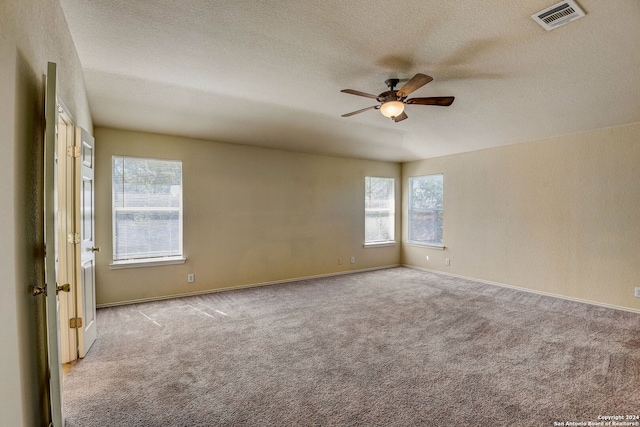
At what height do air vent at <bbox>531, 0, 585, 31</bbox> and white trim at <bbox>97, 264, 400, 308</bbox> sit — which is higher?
air vent at <bbox>531, 0, 585, 31</bbox>

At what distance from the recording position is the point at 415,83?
263 centimetres

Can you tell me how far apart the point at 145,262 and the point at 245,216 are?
1.59 metres

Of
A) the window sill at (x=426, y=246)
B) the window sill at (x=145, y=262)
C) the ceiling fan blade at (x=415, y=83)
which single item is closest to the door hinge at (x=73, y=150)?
the window sill at (x=145, y=262)

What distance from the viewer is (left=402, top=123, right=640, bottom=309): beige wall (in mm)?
4070

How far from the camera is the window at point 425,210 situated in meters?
6.42

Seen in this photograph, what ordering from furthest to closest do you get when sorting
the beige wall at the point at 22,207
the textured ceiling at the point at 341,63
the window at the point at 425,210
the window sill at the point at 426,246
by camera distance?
the window at the point at 425,210 → the window sill at the point at 426,246 → the textured ceiling at the point at 341,63 → the beige wall at the point at 22,207

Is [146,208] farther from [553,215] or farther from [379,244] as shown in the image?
[553,215]

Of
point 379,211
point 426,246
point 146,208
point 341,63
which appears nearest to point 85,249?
point 146,208

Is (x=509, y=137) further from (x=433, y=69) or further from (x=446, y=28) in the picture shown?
(x=446, y=28)

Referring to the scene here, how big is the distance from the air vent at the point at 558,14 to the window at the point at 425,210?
4090 mm

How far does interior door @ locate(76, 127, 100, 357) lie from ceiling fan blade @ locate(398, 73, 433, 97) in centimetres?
277

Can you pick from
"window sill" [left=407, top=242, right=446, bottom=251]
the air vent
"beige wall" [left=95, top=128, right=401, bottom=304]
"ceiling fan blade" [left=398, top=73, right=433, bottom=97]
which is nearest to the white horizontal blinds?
"beige wall" [left=95, top=128, right=401, bottom=304]

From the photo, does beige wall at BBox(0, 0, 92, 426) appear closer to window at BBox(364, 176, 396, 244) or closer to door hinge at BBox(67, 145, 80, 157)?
door hinge at BBox(67, 145, 80, 157)

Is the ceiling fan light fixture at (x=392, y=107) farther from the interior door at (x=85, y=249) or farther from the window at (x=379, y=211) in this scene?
the window at (x=379, y=211)
